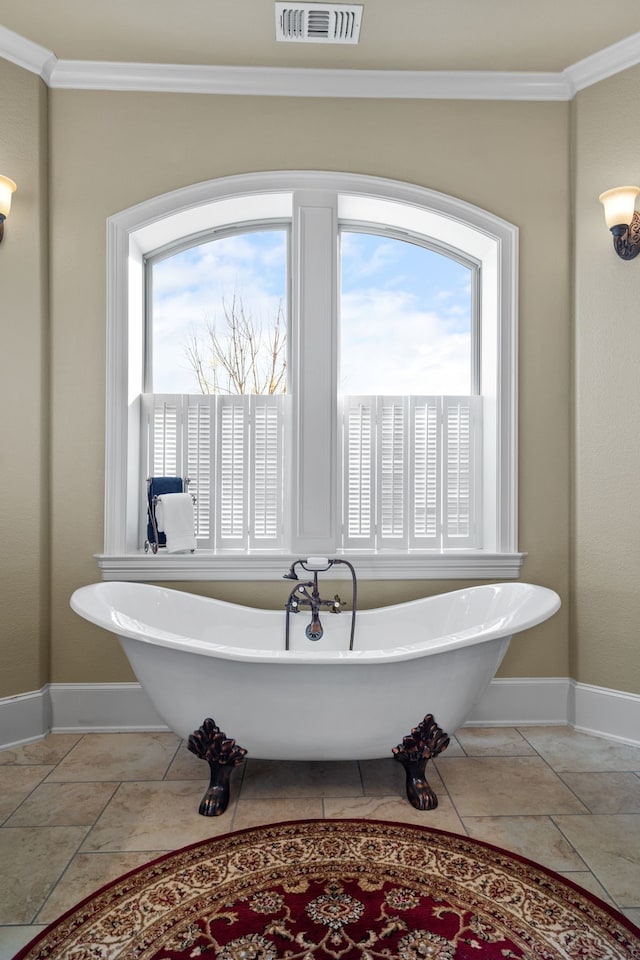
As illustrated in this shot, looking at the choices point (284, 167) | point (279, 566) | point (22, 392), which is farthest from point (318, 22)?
point (279, 566)

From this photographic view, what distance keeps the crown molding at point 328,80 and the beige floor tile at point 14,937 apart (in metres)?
3.14

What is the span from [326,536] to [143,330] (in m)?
1.42

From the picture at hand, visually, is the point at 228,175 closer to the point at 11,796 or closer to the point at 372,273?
the point at 372,273

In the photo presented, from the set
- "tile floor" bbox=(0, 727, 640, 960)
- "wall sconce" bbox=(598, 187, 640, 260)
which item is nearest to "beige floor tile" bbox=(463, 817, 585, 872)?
"tile floor" bbox=(0, 727, 640, 960)

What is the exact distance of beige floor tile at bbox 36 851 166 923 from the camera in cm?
160

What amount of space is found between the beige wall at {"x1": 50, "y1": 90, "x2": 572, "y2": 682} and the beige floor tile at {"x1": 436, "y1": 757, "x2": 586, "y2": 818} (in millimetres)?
522

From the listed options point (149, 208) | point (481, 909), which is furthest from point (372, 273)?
point (481, 909)

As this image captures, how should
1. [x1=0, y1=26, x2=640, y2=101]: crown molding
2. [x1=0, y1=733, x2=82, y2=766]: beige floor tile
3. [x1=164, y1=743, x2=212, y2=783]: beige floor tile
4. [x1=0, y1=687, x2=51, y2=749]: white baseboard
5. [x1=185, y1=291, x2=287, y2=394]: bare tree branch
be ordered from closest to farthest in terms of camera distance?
[x1=164, y1=743, x2=212, y2=783]: beige floor tile
[x1=0, y1=733, x2=82, y2=766]: beige floor tile
[x1=0, y1=687, x2=51, y2=749]: white baseboard
[x1=0, y1=26, x2=640, y2=101]: crown molding
[x1=185, y1=291, x2=287, y2=394]: bare tree branch

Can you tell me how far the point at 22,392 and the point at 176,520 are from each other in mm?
863

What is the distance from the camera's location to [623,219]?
2.56m

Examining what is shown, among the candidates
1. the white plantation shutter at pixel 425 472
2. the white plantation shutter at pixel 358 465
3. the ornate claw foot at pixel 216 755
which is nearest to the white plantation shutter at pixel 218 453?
the white plantation shutter at pixel 358 465

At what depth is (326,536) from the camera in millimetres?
2805

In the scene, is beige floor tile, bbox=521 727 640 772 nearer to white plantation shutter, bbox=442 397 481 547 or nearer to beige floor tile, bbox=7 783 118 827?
white plantation shutter, bbox=442 397 481 547

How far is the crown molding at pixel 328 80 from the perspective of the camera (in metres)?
2.68
